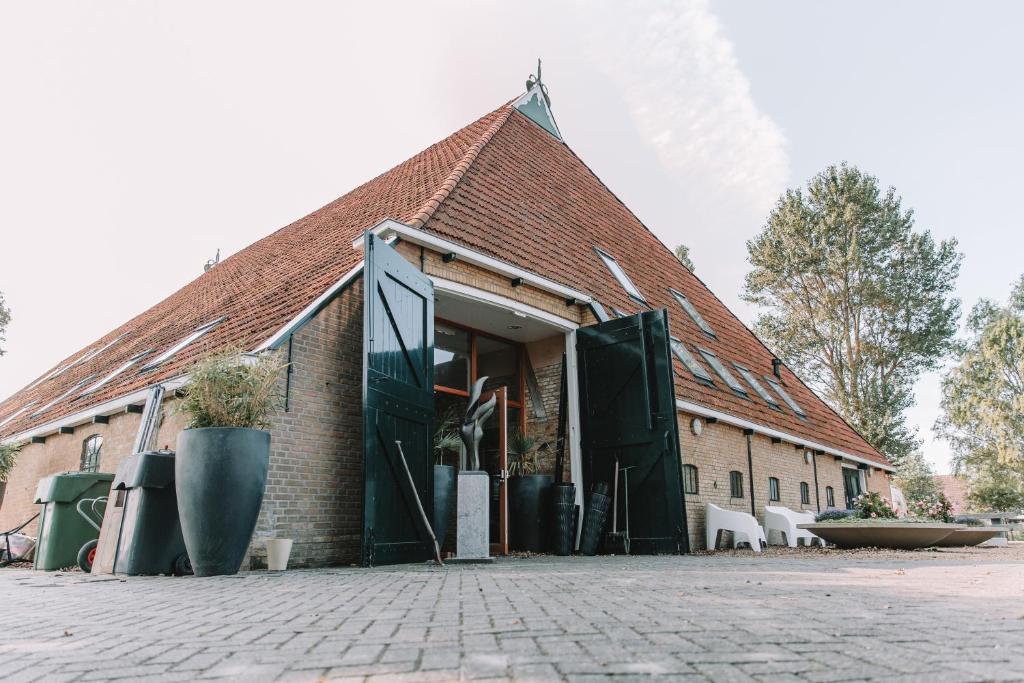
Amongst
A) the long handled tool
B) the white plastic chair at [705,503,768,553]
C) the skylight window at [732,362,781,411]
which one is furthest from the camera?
the skylight window at [732,362,781,411]

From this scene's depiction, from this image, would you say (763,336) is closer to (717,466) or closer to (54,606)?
(717,466)

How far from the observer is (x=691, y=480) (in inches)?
436

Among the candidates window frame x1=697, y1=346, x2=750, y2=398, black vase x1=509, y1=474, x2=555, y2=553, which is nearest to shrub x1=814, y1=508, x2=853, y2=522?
window frame x1=697, y1=346, x2=750, y2=398

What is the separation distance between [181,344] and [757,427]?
10.3 meters

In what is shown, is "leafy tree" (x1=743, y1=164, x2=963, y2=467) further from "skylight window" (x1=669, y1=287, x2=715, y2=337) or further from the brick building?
"skylight window" (x1=669, y1=287, x2=715, y2=337)

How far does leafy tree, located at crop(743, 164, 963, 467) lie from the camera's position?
2481cm

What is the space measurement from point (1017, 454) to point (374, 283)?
32075 mm

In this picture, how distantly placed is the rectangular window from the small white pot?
852cm

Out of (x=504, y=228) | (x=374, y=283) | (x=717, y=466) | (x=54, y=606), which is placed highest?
(x=504, y=228)

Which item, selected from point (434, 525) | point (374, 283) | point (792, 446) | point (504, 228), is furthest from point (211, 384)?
point (792, 446)

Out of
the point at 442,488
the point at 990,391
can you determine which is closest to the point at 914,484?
the point at 990,391

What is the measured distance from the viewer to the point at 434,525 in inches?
309

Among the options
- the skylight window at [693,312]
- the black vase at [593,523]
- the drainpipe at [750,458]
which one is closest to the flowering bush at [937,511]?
the drainpipe at [750,458]

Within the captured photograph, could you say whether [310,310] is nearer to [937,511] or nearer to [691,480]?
[691,480]
